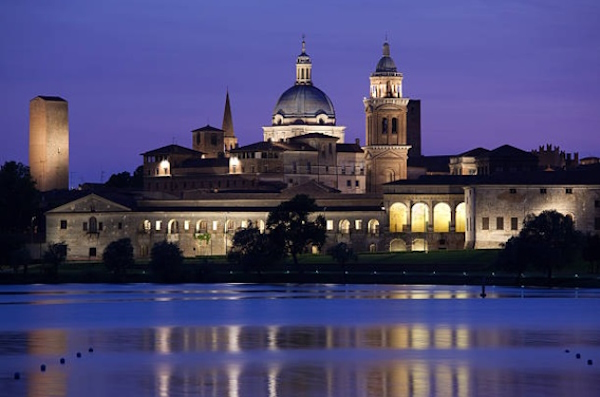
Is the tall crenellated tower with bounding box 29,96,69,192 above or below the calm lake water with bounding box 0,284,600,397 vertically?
above

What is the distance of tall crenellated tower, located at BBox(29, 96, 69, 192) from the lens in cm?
18362

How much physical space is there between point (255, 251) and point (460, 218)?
3725 cm

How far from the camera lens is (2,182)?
139 metres

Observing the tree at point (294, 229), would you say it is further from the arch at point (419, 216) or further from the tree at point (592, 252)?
the arch at point (419, 216)

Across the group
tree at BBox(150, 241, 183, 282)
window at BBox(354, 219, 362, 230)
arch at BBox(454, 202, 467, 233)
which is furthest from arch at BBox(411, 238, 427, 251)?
tree at BBox(150, 241, 183, 282)

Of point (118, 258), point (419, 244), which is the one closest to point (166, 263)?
point (118, 258)

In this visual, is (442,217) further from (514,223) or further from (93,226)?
(93,226)

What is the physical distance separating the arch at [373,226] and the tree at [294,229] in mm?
23939

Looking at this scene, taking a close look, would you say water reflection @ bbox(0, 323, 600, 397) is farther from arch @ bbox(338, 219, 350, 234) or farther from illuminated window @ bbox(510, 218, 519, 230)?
arch @ bbox(338, 219, 350, 234)

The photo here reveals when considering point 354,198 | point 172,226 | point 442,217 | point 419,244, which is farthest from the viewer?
point 354,198

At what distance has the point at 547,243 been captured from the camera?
306 ft

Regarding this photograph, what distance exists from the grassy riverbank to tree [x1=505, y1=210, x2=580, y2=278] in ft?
3.43

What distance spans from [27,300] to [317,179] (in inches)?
3693

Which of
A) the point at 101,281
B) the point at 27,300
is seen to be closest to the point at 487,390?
the point at 27,300
